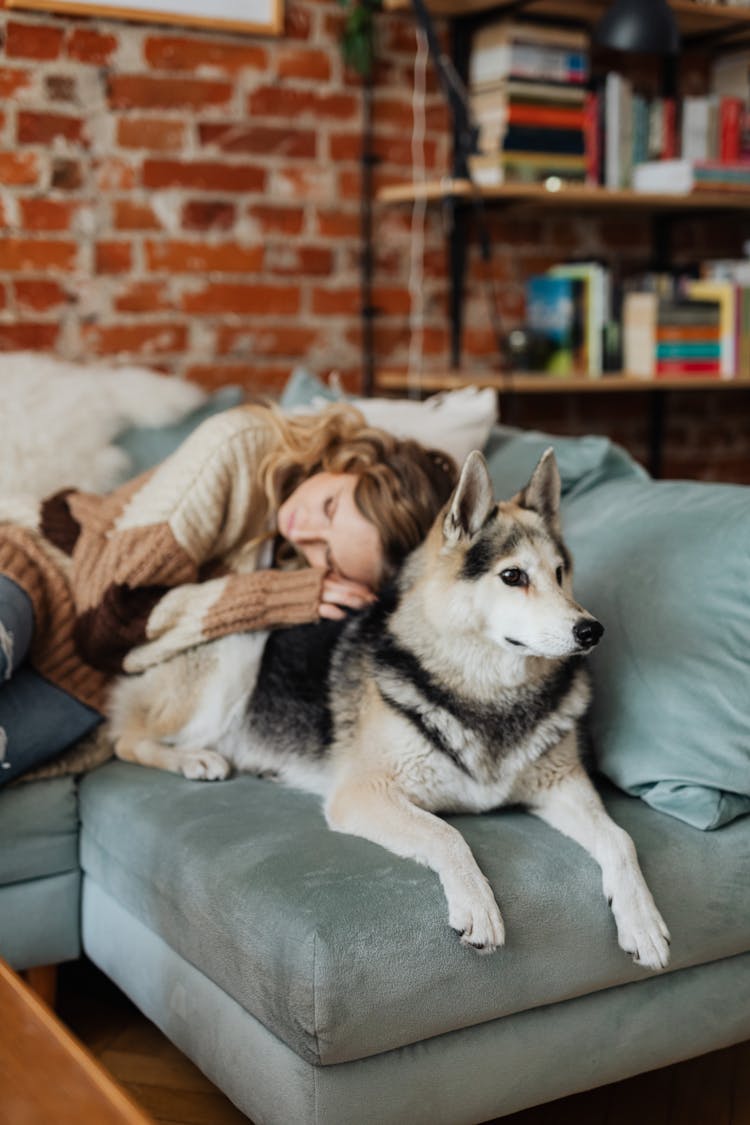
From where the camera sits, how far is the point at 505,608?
1.68 m

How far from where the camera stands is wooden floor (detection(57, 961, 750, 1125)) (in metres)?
1.86

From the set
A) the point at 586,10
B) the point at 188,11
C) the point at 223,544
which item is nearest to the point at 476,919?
the point at 223,544

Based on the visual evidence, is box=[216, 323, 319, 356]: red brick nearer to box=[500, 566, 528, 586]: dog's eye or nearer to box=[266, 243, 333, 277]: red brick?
box=[266, 243, 333, 277]: red brick

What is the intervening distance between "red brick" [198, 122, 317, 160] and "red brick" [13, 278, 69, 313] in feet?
1.74

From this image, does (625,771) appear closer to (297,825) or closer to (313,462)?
(297,825)

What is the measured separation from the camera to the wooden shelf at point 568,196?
3.18 m

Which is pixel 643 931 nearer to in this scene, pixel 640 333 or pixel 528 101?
pixel 640 333

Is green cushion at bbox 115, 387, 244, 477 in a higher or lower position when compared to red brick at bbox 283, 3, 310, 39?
lower

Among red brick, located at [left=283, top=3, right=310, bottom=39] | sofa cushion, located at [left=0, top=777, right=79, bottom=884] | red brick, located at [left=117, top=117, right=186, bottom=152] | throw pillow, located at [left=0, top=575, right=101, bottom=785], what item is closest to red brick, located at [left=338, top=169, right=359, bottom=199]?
red brick, located at [left=283, top=3, right=310, bottom=39]

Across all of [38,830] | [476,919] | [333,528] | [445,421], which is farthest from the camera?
[445,421]

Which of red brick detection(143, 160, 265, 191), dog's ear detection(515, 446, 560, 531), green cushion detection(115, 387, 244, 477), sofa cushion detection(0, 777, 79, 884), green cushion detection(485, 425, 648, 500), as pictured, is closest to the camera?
dog's ear detection(515, 446, 560, 531)

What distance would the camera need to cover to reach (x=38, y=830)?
2.01 meters

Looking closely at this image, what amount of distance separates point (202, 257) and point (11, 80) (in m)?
0.60

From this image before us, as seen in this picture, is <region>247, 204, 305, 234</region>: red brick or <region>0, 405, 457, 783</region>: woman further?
<region>247, 204, 305, 234</region>: red brick
